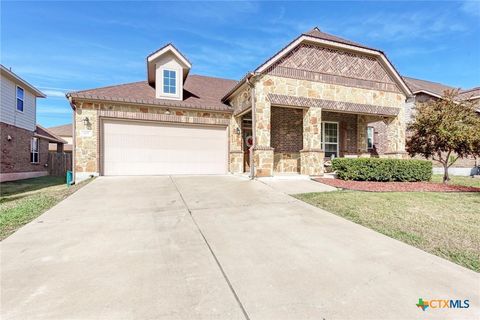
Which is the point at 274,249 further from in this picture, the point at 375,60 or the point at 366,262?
the point at 375,60

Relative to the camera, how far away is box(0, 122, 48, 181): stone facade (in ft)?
44.2

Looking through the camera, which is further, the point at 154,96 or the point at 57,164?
the point at 57,164

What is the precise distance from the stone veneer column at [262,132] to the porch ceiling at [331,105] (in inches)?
15.5

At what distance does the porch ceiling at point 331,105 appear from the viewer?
11180 millimetres

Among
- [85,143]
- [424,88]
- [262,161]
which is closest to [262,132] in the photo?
[262,161]

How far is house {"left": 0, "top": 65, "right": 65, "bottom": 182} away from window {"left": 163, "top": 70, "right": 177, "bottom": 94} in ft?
27.8

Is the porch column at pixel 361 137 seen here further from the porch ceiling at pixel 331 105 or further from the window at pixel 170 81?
the window at pixel 170 81

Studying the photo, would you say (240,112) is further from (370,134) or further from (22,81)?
(22,81)

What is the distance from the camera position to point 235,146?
13.1m

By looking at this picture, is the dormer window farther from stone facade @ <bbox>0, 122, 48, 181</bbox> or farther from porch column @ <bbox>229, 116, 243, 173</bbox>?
stone facade @ <bbox>0, 122, 48, 181</bbox>

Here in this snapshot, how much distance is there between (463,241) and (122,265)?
18.3 ft

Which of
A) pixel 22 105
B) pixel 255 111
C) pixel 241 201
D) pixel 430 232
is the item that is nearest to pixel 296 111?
pixel 255 111

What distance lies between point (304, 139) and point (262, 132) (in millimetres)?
2313

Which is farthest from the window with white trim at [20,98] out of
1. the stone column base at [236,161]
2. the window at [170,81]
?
the stone column base at [236,161]
